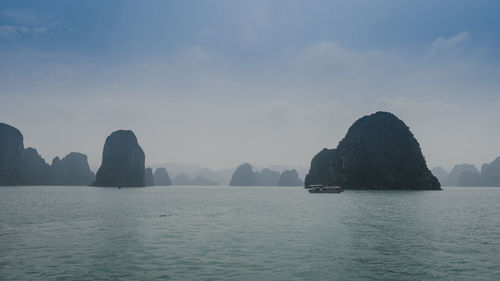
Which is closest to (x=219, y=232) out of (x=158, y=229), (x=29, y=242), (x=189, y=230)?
(x=189, y=230)

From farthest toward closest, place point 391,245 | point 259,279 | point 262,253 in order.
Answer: point 391,245
point 262,253
point 259,279

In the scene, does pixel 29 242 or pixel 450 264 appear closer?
pixel 450 264

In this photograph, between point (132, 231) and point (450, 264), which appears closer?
point (450, 264)

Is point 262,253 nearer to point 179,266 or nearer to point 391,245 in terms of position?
point 179,266

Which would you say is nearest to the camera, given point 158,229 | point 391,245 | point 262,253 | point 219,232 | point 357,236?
point 262,253

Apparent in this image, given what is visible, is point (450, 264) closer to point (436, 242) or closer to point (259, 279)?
point (436, 242)

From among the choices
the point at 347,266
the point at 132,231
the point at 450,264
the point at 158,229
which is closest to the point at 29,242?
the point at 132,231

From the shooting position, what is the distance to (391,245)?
3086 centimetres

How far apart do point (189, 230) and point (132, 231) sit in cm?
644

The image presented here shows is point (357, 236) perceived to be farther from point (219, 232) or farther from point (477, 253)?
point (219, 232)

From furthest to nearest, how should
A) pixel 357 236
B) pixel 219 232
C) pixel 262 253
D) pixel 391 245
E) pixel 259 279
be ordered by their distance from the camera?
1. pixel 219 232
2. pixel 357 236
3. pixel 391 245
4. pixel 262 253
5. pixel 259 279

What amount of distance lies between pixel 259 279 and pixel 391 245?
16102mm

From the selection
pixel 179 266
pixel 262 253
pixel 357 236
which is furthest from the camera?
pixel 357 236

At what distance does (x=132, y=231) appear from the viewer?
39.8 metres
